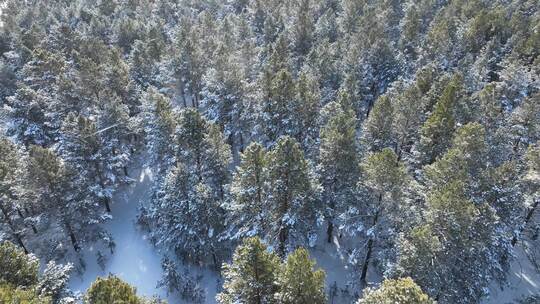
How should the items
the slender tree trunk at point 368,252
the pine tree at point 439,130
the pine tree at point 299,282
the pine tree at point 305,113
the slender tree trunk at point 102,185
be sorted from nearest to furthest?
the pine tree at point 299,282
the slender tree trunk at point 368,252
the pine tree at point 439,130
the pine tree at point 305,113
the slender tree trunk at point 102,185

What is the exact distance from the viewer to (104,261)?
121ft

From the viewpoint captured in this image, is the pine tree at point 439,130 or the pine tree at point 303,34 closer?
the pine tree at point 439,130

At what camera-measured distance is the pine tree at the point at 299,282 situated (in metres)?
19.5

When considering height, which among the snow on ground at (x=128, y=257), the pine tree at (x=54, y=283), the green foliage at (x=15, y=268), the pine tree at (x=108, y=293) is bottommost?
the pine tree at (x=108, y=293)

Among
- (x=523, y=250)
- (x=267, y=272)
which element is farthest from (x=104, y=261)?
(x=523, y=250)

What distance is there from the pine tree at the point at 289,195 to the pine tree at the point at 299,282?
7.46 m

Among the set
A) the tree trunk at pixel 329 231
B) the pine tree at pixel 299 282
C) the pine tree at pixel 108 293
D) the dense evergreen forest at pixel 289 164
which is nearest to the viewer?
the pine tree at pixel 108 293

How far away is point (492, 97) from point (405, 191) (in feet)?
53.2

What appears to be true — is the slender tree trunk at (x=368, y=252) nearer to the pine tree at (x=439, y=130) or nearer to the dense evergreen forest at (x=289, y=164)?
the dense evergreen forest at (x=289, y=164)

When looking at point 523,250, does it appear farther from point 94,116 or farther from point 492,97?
point 94,116

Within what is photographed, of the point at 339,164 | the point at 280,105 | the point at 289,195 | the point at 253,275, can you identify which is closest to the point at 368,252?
the point at 339,164

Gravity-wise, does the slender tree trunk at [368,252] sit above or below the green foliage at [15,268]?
below

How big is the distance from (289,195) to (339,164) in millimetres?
5205

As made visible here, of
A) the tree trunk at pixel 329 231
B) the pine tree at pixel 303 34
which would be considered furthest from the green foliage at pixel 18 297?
the pine tree at pixel 303 34
